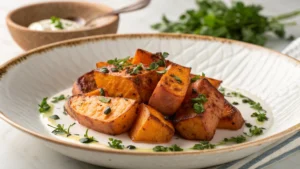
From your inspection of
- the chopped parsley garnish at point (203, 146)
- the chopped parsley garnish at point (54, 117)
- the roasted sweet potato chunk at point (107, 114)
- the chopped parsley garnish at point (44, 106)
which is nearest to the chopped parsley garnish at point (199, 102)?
the chopped parsley garnish at point (203, 146)

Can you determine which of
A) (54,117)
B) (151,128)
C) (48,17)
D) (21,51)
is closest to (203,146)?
(151,128)

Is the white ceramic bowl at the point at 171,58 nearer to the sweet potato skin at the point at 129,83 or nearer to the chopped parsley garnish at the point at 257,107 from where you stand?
the chopped parsley garnish at the point at 257,107

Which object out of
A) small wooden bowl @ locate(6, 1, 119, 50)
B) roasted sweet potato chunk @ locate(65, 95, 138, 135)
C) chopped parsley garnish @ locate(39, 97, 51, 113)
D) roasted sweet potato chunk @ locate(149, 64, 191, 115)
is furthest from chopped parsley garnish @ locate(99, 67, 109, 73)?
small wooden bowl @ locate(6, 1, 119, 50)

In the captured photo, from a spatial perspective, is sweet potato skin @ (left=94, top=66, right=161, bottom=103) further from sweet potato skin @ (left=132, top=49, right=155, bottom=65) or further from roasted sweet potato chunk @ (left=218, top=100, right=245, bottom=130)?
roasted sweet potato chunk @ (left=218, top=100, right=245, bottom=130)

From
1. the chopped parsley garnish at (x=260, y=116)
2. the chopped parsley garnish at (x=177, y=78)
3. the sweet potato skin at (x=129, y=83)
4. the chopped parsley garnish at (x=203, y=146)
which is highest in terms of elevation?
the chopped parsley garnish at (x=260, y=116)

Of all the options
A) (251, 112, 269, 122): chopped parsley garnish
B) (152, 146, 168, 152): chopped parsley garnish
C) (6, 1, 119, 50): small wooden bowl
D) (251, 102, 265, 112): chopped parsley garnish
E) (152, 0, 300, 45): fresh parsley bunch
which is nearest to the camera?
(152, 146, 168, 152): chopped parsley garnish

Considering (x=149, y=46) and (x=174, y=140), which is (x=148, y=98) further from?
(x=149, y=46)

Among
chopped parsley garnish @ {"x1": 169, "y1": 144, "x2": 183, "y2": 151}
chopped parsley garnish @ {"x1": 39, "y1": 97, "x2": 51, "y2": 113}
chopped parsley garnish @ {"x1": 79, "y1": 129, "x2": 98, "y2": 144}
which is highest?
chopped parsley garnish @ {"x1": 169, "y1": 144, "x2": 183, "y2": 151}

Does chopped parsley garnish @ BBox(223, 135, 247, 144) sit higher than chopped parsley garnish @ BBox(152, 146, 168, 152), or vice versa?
chopped parsley garnish @ BBox(223, 135, 247, 144)
